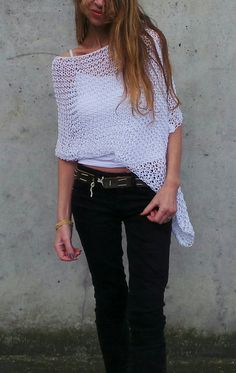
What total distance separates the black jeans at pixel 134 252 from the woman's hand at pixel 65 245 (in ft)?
0.19

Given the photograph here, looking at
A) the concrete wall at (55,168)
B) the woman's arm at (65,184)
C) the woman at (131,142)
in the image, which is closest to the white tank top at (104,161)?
the woman at (131,142)

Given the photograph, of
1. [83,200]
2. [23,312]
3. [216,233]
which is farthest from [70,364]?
[83,200]

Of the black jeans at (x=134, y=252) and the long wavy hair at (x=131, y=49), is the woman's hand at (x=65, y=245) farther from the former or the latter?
the long wavy hair at (x=131, y=49)

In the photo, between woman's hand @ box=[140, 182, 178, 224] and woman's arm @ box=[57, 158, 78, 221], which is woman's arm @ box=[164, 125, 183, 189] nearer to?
woman's hand @ box=[140, 182, 178, 224]

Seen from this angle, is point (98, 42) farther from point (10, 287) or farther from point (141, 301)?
point (10, 287)

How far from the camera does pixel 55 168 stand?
9.60 feet

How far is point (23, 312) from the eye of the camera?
121 inches

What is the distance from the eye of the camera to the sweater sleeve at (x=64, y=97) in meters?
2.16

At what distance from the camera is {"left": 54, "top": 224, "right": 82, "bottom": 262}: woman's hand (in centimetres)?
234

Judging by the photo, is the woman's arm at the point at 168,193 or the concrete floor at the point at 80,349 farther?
the concrete floor at the point at 80,349

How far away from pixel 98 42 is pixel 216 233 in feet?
3.95

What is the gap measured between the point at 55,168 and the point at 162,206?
99cm

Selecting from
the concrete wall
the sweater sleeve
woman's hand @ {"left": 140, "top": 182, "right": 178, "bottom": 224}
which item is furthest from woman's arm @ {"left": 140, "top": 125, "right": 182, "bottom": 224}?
the concrete wall

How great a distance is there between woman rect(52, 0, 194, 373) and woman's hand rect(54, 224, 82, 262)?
0.15 m
